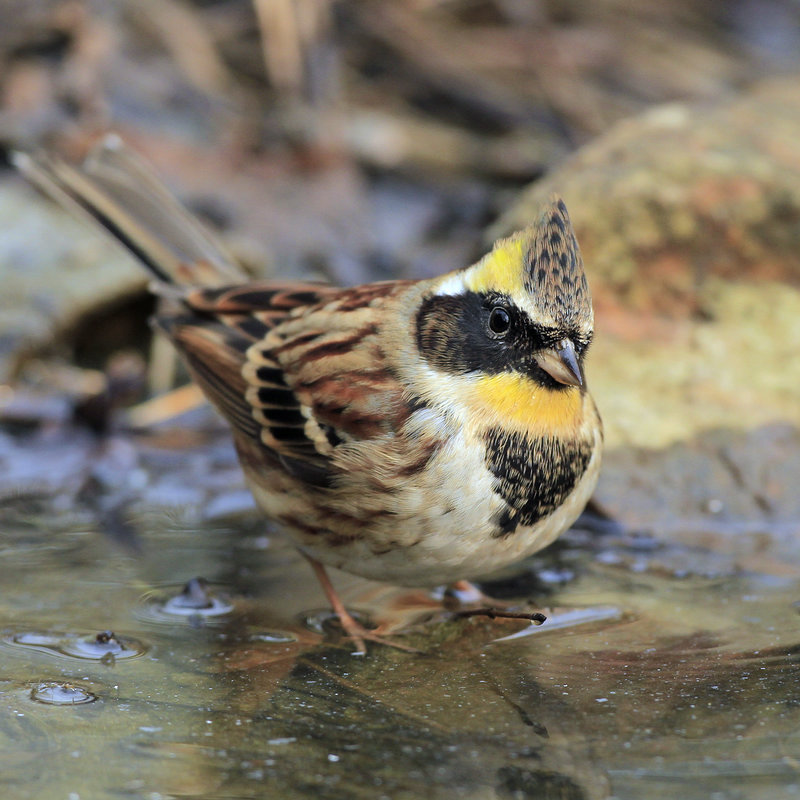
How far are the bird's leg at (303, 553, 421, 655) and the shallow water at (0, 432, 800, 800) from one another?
68 millimetres

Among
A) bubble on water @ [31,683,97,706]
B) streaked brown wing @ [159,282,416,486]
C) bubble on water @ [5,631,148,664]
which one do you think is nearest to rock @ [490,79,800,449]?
streaked brown wing @ [159,282,416,486]

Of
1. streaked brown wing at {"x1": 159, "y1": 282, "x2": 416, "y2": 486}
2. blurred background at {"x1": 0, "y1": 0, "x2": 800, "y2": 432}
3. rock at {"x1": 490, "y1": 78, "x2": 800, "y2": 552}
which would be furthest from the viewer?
blurred background at {"x1": 0, "y1": 0, "x2": 800, "y2": 432}

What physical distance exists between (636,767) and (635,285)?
3151 mm

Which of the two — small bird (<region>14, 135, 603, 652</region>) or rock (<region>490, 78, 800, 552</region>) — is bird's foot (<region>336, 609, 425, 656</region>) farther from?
rock (<region>490, 78, 800, 552</region>)

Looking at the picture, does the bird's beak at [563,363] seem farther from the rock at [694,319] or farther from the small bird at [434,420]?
the rock at [694,319]

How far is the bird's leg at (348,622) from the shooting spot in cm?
355

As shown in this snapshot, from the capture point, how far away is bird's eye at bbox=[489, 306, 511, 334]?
3.50 metres

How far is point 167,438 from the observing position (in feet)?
18.6

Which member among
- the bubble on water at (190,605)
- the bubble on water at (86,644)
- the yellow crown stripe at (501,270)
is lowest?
the bubble on water at (190,605)

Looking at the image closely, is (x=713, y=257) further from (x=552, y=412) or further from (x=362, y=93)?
(x=362, y=93)

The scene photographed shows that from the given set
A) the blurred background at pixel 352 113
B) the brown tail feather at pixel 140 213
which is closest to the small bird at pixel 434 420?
the brown tail feather at pixel 140 213

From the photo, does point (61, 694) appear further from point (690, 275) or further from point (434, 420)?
point (690, 275)

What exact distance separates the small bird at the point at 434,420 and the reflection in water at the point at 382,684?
0.31 metres

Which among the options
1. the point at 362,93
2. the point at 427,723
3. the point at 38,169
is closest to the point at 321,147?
the point at 362,93
